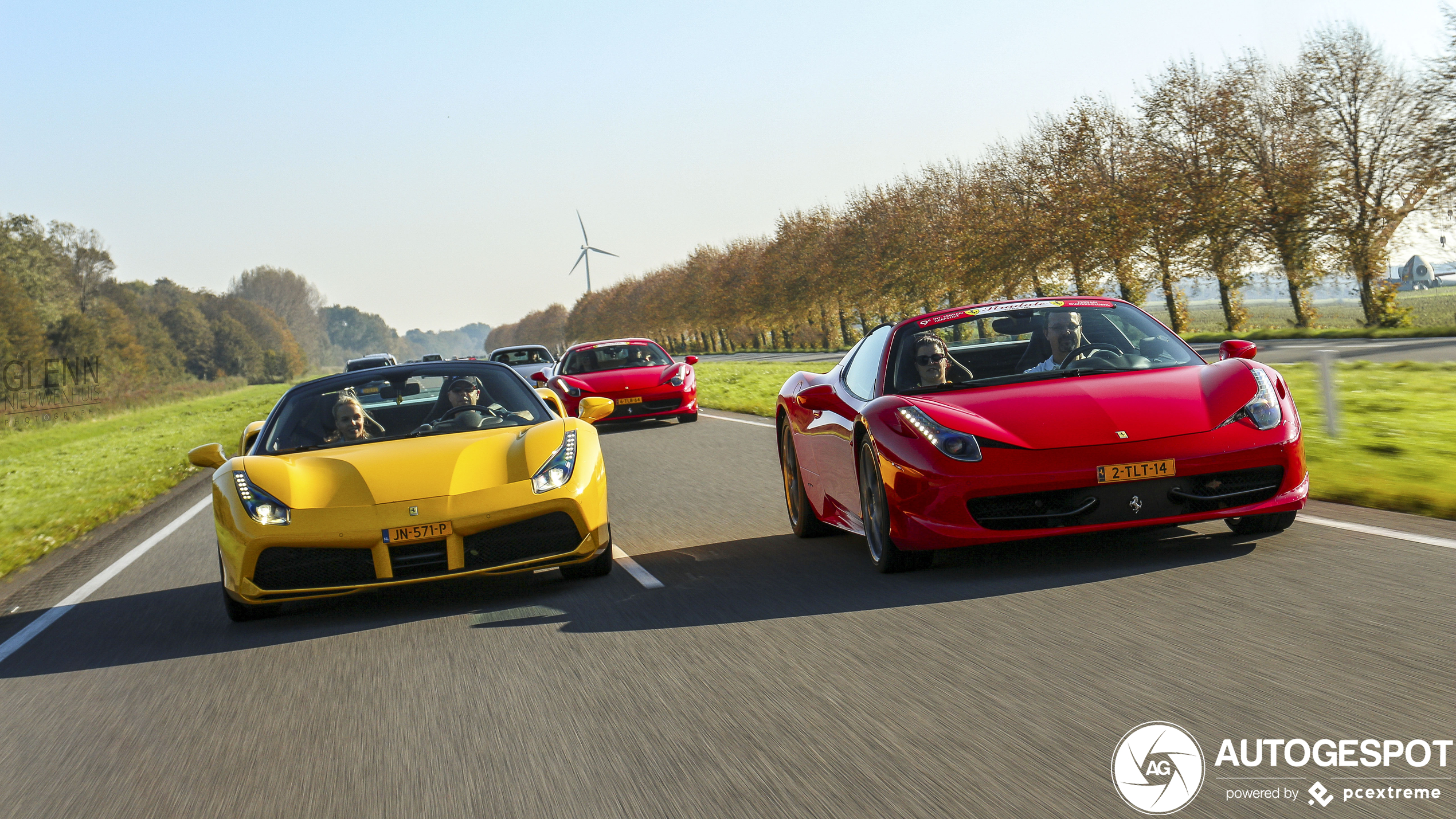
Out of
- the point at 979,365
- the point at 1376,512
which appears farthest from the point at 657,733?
the point at 1376,512

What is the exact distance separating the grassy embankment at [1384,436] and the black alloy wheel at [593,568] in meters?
4.56

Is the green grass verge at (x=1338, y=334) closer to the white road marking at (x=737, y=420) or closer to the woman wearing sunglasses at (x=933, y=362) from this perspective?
the white road marking at (x=737, y=420)

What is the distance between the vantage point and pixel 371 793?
378 centimetres

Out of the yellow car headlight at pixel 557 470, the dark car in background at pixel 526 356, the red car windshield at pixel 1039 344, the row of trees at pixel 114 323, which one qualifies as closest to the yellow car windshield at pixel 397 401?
the yellow car headlight at pixel 557 470

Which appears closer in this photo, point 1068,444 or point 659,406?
point 1068,444

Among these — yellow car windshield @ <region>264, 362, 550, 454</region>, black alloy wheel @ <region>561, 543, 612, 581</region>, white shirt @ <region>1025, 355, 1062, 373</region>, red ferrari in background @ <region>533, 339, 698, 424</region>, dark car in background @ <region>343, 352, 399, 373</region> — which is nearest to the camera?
black alloy wheel @ <region>561, 543, 612, 581</region>

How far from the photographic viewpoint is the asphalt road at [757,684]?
3.62m

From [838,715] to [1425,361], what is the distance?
64.8 ft

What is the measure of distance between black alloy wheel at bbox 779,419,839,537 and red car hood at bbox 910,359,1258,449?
64.7 inches

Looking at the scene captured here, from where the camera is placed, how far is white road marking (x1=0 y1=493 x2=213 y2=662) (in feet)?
22.5

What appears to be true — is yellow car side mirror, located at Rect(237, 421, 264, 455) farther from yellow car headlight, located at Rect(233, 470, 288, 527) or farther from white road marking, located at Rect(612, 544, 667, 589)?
white road marking, located at Rect(612, 544, 667, 589)

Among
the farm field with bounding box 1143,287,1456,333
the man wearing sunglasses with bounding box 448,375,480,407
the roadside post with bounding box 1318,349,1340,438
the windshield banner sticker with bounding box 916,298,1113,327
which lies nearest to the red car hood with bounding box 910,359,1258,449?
the windshield banner sticker with bounding box 916,298,1113,327

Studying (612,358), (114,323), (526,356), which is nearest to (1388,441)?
(612,358)

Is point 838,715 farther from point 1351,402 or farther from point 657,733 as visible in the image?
point 1351,402
